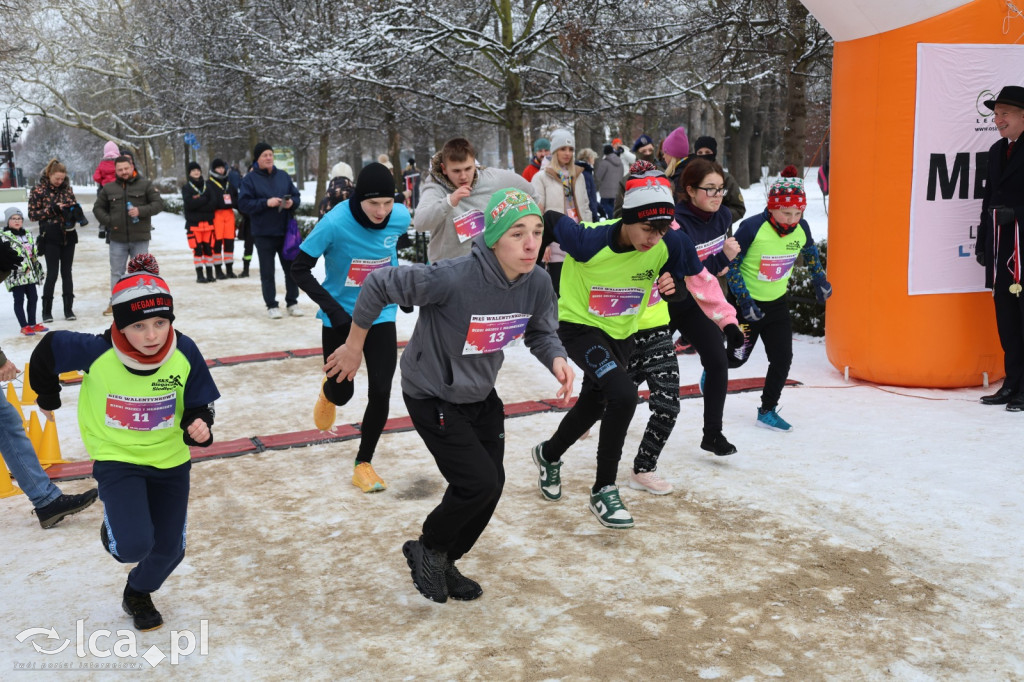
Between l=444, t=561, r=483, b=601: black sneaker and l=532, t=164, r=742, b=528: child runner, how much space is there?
1029mm

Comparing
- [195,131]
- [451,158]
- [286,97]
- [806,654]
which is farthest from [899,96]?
[195,131]

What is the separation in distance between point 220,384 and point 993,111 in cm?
657

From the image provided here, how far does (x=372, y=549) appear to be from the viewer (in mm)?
4730

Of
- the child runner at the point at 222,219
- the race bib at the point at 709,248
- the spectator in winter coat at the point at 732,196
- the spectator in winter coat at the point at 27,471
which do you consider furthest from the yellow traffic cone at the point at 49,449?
the child runner at the point at 222,219

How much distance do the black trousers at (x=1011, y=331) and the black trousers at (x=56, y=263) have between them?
33.4 feet

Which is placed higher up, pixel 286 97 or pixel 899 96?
pixel 286 97

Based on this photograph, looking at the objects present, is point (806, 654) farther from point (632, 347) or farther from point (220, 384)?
point (220, 384)

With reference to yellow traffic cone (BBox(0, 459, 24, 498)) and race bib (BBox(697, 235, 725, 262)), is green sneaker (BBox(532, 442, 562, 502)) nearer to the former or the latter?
race bib (BBox(697, 235, 725, 262))

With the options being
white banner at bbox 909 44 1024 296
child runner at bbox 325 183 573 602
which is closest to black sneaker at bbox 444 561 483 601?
child runner at bbox 325 183 573 602

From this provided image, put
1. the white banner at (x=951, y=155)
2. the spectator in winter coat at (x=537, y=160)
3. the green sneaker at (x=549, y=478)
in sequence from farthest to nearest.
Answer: the spectator in winter coat at (x=537, y=160) < the white banner at (x=951, y=155) < the green sneaker at (x=549, y=478)

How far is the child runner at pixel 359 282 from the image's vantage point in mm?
5691

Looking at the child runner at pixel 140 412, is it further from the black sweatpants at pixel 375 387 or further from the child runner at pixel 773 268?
the child runner at pixel 773 268

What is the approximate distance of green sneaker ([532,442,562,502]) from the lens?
5.43 m

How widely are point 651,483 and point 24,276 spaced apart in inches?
331
